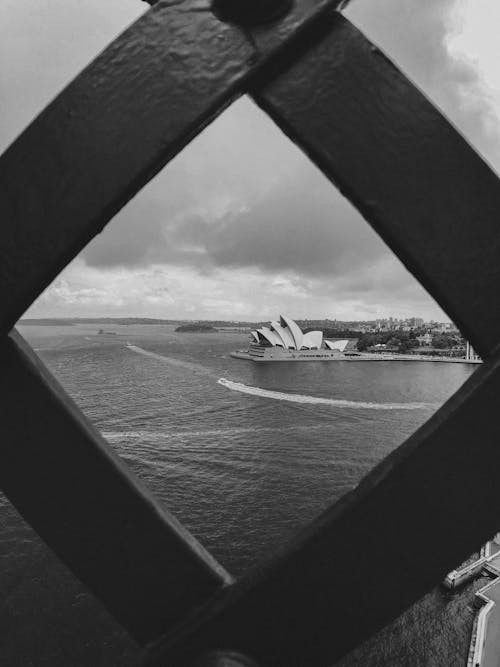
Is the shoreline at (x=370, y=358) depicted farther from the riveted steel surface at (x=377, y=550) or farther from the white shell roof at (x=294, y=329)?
the riveted steel surface at (x=377, y=550)

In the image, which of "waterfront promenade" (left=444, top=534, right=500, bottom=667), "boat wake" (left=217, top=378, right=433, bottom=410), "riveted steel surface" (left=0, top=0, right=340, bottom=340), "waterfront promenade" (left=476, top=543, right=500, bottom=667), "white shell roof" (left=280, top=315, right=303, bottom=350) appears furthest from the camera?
"white shell roof" (left=280, top=315, right=303, bottom=350)

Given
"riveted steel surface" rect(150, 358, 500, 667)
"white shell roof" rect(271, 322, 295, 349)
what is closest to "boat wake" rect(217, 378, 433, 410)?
"white shell roof" rect(271, 322, 295, 349)

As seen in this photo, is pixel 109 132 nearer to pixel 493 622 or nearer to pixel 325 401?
pixel 493 622

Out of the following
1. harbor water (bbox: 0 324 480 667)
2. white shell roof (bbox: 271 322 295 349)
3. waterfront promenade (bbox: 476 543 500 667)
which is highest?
white shell roof (bbox: 271 322 295 349)

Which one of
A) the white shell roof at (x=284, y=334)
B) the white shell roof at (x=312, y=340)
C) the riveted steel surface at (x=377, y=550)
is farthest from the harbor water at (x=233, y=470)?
the white shell roof at (x=312, y=340)

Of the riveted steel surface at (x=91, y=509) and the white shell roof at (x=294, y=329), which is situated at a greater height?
the white shell roof at (x=294, y=329)

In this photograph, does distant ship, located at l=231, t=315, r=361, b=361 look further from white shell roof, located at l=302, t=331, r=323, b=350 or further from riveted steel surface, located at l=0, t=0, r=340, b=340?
riveted steel surface, located at l=0, t=0, r=340, b=340
